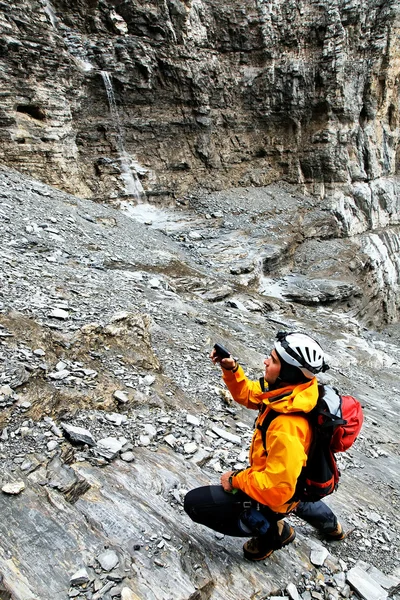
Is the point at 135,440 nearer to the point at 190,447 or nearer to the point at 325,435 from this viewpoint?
the point at 190,447

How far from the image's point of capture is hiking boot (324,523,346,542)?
3930 mm

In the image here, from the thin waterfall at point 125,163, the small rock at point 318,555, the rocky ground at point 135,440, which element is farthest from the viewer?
the thin waterfall at point 125,163

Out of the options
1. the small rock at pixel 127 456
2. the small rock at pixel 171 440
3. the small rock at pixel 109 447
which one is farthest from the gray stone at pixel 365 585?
the small rock at pixel 109 447

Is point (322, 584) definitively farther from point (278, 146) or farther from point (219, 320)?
point (278, 146)

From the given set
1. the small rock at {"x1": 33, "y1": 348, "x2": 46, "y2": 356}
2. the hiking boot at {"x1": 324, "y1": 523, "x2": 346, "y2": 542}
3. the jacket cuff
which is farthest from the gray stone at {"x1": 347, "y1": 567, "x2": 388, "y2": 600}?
the small rock at {"x1": 33, "y1": 348, "x2": 46, "y2": 356}

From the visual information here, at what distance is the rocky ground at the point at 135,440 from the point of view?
3.14 meters

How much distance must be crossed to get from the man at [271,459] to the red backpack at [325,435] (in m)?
0.06

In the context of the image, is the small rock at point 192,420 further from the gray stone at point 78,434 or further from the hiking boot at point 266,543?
the hiking boot at point 266,543

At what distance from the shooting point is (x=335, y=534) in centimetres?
395

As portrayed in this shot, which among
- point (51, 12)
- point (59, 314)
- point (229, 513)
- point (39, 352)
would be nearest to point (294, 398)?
point (229, 513)

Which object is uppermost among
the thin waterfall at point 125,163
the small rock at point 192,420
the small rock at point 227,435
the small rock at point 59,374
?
the thin waterfall at point 125,163

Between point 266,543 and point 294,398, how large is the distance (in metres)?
1.39

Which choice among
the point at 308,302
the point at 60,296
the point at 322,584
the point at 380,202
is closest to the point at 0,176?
the point at 60,296

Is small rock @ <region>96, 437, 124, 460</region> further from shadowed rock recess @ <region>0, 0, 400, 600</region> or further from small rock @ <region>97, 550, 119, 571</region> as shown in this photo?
small rock @ <region>97, 550, 119, 571</region>
